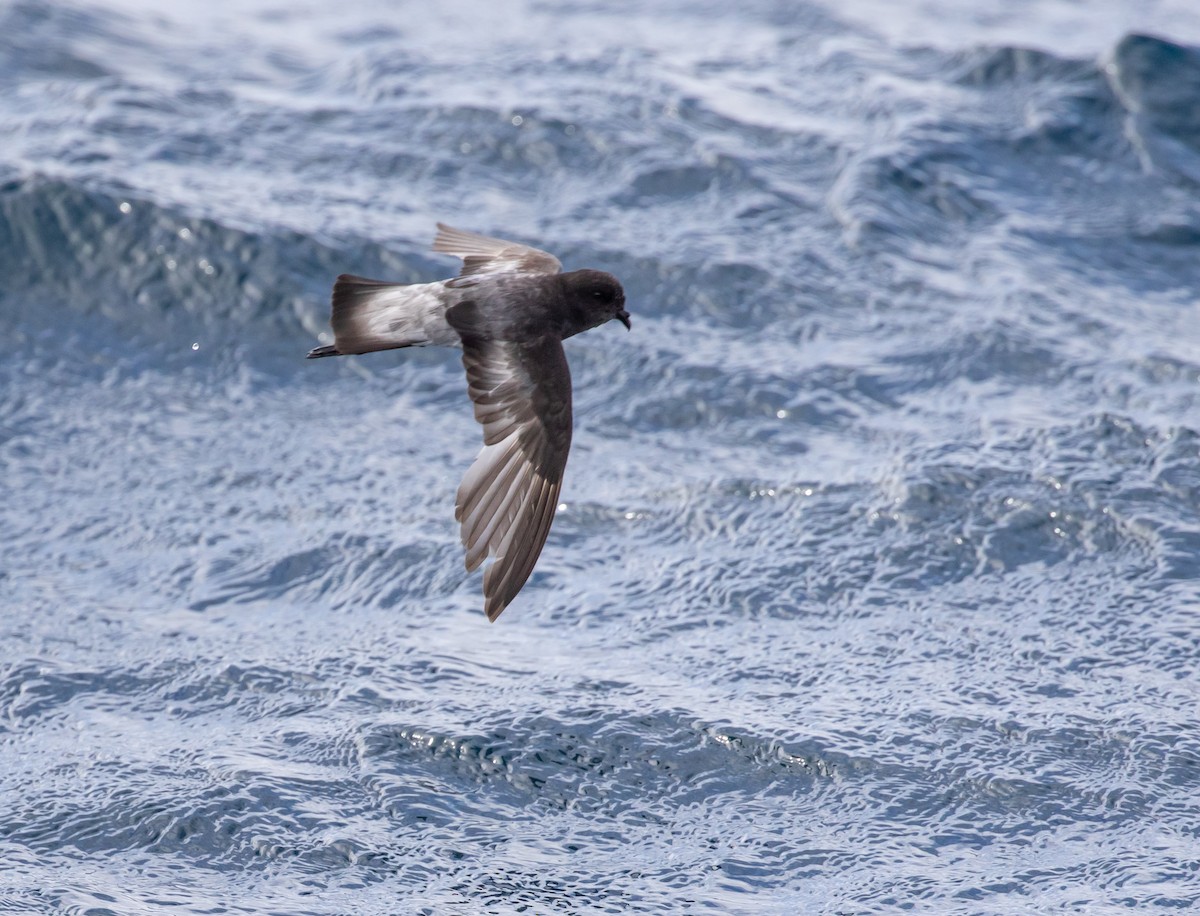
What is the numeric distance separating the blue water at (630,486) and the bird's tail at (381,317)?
3.66 feet

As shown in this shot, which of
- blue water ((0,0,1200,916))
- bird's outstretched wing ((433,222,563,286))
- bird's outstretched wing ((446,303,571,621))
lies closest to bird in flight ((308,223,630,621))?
bird's outstretched wing ((446,303,571,621))

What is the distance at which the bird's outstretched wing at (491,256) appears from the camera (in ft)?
16.9

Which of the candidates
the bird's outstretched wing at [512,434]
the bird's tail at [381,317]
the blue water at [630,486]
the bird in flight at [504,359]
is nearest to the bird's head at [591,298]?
the bird in flight at [504,359]

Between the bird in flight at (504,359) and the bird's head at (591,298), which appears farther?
the bird's head at (591,298)

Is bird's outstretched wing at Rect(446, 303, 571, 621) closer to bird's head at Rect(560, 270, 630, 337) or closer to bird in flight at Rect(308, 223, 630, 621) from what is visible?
bird in flight at Rect(308, 223, 630, 621)

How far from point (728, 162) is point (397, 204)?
5.46 feet

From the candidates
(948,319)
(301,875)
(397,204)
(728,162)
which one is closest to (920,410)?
(948,319)

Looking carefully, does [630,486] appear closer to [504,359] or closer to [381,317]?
[504,359]

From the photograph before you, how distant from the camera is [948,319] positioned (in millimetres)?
7086

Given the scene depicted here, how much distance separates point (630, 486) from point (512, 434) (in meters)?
1.61

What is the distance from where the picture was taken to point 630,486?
6188mm

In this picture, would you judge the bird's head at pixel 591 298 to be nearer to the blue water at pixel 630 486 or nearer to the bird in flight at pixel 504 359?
the bird in flight at pixel 504 359

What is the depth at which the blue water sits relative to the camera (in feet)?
14.5

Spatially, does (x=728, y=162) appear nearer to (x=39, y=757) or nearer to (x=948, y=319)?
(x=948, y=319)
